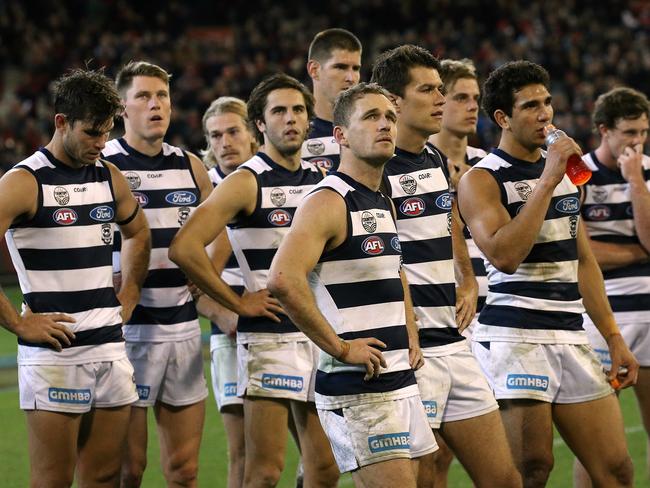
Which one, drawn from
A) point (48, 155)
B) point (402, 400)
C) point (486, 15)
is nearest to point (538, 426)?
point (402, 400)

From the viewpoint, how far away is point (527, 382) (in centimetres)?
553

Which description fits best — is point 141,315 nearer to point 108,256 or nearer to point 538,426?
point 108,256

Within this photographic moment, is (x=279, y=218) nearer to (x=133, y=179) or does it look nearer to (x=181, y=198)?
(x=181, y=198)

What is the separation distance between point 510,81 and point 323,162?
1.47 metres

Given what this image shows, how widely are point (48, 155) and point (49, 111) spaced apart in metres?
17.1

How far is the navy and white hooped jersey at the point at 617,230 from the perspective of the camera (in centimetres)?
707

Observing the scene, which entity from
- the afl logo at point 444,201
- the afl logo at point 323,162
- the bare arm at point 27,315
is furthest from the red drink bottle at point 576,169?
the bare arm at point 27,315

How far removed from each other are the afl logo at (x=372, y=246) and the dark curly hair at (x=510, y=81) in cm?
141

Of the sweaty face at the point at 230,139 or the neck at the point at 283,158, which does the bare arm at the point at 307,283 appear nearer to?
the neck at the point at 283,158

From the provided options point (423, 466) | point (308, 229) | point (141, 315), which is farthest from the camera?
point (141, 315)

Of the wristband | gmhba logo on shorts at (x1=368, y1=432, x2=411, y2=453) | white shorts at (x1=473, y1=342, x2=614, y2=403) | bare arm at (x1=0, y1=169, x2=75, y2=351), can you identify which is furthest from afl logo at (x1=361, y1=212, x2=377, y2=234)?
bare arm at (x1=0, y1=169, x2=75, y2=351)

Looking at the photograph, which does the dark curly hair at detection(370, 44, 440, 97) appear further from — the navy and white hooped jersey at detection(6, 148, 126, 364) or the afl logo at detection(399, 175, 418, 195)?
the navy and white hooped jersey at detection(6, 148, 126, 364)

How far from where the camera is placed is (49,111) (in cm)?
2184

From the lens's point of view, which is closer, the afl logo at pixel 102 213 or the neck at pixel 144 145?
the afl logo at pixel 102 213
